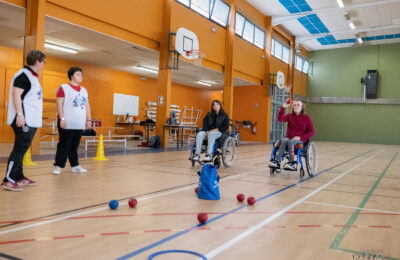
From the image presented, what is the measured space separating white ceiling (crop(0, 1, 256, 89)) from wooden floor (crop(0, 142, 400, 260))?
3.73 meters

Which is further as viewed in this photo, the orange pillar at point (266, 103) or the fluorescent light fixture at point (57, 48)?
the orange pillar at point (266, 103)

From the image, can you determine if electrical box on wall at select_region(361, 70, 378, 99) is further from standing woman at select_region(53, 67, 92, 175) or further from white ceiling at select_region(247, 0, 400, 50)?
standing woman at select_region(53, 67, 92, 175)

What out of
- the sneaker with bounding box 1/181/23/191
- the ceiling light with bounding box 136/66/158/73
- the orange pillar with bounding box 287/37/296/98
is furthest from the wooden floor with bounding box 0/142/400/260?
the orange pillar with bounding box 287/37/296/98

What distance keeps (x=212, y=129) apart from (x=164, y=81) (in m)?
3.78

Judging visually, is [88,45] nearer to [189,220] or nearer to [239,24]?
[239,24]

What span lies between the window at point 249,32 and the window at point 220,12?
0.79 m

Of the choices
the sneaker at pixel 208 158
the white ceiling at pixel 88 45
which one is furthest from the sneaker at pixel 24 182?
the white ceiling at pixel 88 45

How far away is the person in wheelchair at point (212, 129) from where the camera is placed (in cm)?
462

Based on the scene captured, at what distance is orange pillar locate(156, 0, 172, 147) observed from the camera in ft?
26.6

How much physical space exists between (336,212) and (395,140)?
16088 mm

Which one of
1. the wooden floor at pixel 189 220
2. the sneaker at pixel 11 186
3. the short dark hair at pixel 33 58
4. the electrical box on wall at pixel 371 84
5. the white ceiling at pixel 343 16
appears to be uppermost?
the white ceiling at pixel 343 16

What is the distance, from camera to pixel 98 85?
36.0 ft

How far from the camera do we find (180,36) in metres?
8.00

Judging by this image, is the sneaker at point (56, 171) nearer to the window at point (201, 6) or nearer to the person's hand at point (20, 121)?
the person's hand at point (20, 121)
